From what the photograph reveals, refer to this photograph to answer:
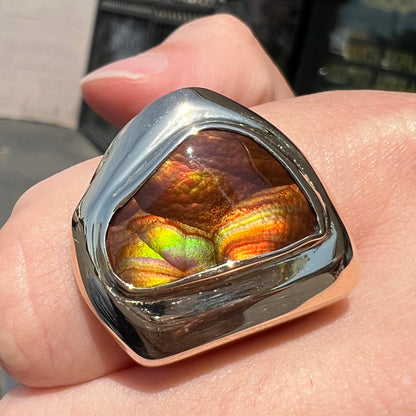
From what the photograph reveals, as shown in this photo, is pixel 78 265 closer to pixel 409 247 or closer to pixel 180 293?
pixel 180 293

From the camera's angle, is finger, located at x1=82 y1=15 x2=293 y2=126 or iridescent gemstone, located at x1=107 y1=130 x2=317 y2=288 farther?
A: finger, located at x1=82 y1=15 x2=293 y2=126

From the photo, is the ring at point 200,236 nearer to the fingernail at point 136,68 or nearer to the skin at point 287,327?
the skin at point 287,327

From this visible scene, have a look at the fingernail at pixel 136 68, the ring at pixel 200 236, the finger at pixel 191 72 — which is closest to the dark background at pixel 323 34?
the finger at pixel 191 72

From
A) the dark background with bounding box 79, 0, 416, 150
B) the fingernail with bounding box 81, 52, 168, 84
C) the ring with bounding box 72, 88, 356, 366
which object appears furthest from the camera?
the dark background with bounding box 79, 0, 416, 150

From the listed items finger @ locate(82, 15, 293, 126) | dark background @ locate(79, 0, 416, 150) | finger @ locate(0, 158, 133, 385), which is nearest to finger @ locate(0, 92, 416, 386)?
finger @ locate(0, 158, 133, 385)

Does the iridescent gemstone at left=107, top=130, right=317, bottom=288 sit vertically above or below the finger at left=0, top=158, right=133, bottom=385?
above

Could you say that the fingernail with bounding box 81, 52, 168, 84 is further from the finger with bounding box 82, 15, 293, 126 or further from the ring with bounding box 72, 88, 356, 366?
the ring with bounding box 72, 88, 356, 366
